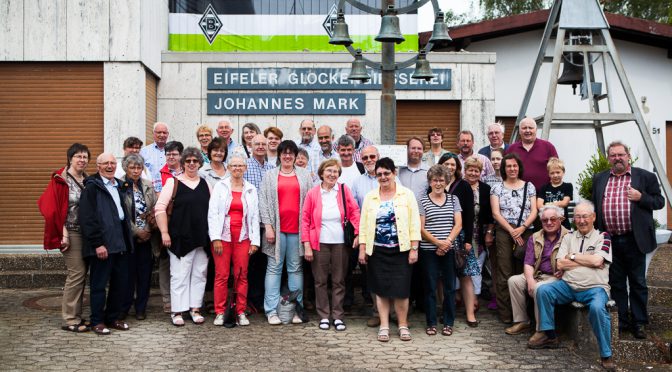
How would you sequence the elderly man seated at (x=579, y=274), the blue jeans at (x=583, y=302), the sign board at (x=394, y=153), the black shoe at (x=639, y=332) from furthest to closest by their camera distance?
the sign board at (x=394, y=153) < the black shoe at (x=639, y=332) < the elderly man seated at (x=579, y=274) < the blue jeans at (x=583, y=302)

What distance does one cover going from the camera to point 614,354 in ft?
23.3

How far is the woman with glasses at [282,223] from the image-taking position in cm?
788

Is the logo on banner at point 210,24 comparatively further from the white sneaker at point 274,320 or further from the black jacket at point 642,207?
the black jacket at point 642,207

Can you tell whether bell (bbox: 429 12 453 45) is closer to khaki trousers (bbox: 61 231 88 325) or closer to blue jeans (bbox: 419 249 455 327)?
blue jeans (bbox: 419 249 455 327)

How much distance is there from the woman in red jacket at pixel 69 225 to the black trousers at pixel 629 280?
535cm

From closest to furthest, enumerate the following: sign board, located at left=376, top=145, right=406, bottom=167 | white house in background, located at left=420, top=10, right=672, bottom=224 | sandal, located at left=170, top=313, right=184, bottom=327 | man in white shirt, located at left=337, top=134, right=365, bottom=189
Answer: sandal, located at left=170, top=313, right=184, bottom=327, sign board, located at left=376, top=145, right=406, bottom=167, man in white shirt, located at left=337, top=134, right=365, bottom=189, white house in background, located at left=420, top=10, right=672, bottom=224

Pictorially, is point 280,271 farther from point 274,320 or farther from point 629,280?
point 629,280

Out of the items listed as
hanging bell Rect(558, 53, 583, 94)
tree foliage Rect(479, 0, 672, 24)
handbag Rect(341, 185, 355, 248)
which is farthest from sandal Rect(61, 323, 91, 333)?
tree foliage Rect(479, 0, 672, 24)

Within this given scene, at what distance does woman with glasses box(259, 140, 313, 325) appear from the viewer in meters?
7.88

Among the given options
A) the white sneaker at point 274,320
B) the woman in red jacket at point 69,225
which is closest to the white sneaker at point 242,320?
the white sneaker at point 274,320

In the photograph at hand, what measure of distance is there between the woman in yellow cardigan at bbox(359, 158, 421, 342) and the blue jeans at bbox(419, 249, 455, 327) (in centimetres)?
24

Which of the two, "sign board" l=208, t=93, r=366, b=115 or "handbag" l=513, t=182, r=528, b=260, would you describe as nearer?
"handbag" l=513, t=182, r=528, b=260

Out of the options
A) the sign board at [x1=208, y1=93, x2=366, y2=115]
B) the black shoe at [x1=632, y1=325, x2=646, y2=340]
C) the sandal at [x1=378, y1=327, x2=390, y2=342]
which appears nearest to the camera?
the sandal at [x1=378, y1=327, x2=390, y2=342]

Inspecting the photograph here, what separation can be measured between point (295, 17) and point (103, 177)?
22.0ft
